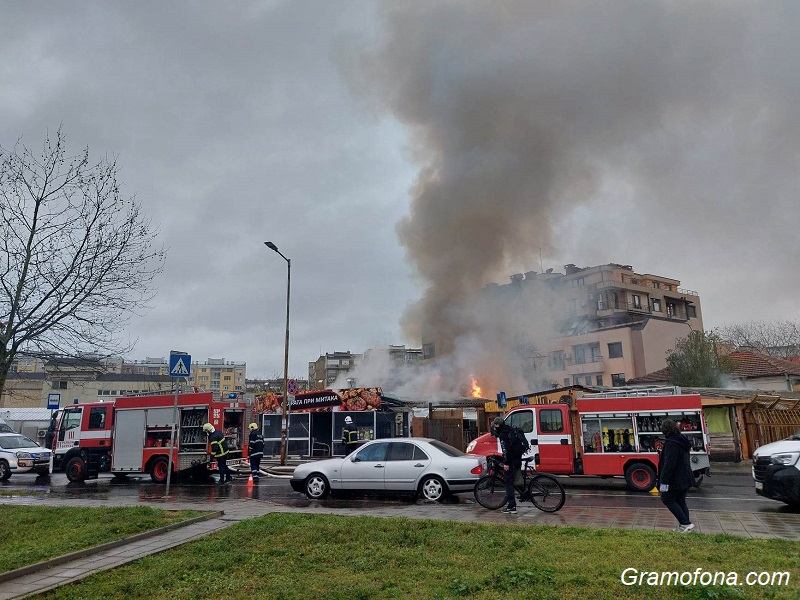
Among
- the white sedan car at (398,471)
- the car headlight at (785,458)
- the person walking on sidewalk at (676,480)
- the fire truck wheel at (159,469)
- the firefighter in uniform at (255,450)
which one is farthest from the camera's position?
the fire truck wheel at (159,469)

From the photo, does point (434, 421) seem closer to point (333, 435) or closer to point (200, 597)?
point (333, 435)

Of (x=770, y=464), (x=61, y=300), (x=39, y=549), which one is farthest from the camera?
(x=61, y=300)

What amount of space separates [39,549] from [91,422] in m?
13.0

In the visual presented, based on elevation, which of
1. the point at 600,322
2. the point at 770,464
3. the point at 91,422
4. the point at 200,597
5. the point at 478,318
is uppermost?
the point at 600,322

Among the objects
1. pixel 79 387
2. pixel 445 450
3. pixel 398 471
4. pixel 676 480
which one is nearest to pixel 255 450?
pixel 398 471

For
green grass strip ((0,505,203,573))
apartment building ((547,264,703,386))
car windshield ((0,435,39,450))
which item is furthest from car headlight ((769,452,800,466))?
apartment building ((547,264,703,386))

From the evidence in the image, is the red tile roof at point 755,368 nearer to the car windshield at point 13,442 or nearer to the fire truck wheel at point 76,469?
the fire truck wheel at point 76,469

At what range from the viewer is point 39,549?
23.6ft

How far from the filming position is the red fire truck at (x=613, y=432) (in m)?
13.6

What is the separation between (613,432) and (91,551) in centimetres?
1182

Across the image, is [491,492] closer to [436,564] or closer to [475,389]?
[436,564]

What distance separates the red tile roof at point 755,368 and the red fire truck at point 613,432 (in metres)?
27.4

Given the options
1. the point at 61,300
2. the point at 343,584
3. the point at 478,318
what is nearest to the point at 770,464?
the point at 343,584

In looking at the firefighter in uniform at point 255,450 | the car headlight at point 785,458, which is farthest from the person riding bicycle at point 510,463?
the firefighter in uniform at point 255,450
